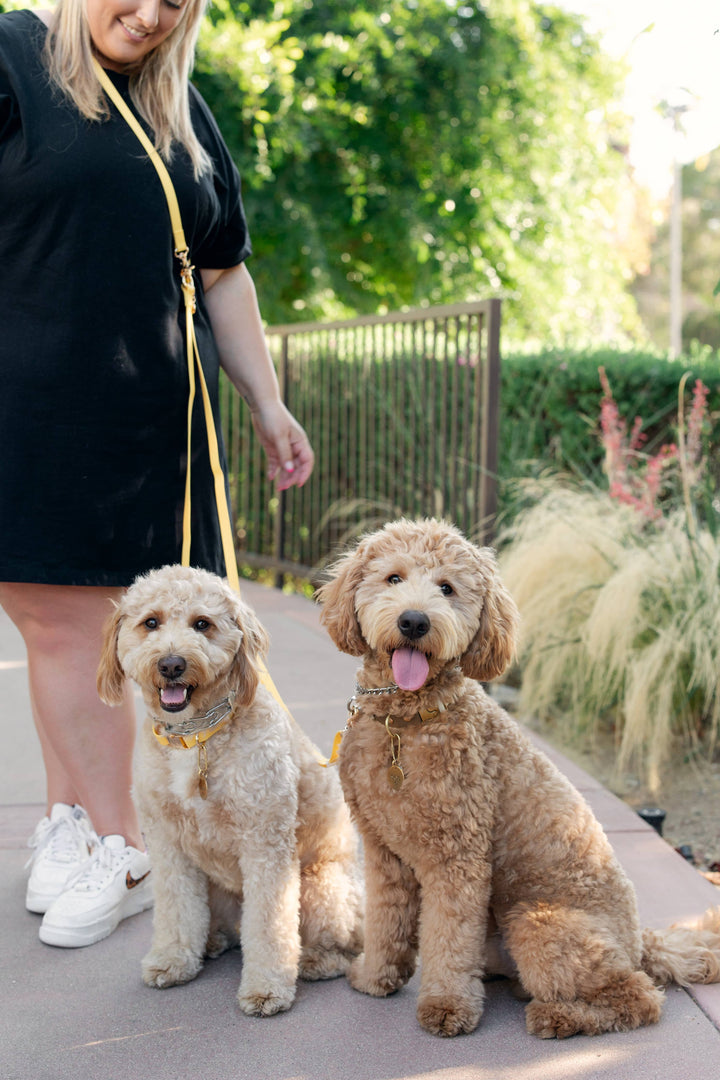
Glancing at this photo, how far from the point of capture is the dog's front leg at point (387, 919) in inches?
95.2

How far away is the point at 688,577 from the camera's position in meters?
4.61

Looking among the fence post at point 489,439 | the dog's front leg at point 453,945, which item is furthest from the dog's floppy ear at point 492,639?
the fence post at point 489,439

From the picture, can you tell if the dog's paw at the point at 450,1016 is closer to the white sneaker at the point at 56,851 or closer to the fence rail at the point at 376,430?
the white sneaker at the point at 56,851

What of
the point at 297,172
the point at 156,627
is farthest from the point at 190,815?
the point at 297,172

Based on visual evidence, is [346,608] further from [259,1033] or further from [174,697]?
[259,1033]

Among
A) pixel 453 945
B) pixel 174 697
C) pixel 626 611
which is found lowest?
pixel 453 945

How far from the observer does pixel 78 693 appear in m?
2.82

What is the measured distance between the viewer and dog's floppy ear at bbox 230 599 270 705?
7.98 feet

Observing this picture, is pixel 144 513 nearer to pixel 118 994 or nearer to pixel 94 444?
pixel 94 444

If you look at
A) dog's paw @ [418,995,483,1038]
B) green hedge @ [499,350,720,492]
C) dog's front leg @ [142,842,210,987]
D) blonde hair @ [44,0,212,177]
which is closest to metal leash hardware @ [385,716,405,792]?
dog's paw @ [418,995,483,1038]

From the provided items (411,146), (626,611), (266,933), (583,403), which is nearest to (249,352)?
(266,933)

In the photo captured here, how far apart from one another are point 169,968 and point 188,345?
5.41ft

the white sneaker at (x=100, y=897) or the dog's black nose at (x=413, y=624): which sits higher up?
the dog's black nose at (x=413, y=624)

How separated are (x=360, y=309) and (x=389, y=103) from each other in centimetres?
270
